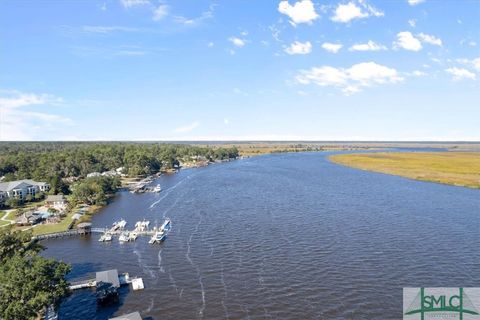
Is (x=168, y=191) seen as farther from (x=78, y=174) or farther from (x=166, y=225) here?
(x=78, y=174)

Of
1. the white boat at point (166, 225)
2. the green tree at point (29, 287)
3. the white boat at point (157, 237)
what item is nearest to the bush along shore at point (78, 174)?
the white boat at point (166, 225)

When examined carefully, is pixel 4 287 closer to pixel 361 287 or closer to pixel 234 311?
pixel 234 311

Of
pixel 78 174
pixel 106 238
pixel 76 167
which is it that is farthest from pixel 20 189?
pixel 78 174

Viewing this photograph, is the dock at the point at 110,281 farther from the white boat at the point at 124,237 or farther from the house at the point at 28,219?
the house at the point at 28,219

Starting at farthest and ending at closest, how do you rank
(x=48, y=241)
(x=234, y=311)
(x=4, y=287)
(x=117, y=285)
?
(x=48, y=241), (x=117, y=285), (x=234, y=311), (x=4, y=287)

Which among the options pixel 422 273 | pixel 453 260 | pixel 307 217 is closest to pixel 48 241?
pixel 307 217
